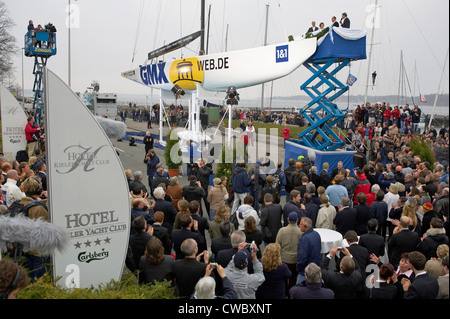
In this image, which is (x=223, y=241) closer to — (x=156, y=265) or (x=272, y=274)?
(x=272, y=274)

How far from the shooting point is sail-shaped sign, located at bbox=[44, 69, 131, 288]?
4.20 metres

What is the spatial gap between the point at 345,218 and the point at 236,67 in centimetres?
919

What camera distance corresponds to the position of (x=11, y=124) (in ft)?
38.9

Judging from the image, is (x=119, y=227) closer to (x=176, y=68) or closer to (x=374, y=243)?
→ (x=374, y=243)

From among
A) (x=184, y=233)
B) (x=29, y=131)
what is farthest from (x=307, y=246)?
(x=29, y=131)

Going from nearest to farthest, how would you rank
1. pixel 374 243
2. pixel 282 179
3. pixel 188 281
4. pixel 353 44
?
pixel 188 281 < pixel 374 243 < pixel 282 179 < pixel 353 44

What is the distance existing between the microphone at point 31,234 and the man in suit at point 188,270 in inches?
50.6

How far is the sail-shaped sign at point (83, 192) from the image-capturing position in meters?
4.20

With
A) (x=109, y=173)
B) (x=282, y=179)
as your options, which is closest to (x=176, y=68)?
(x=282, y=179)

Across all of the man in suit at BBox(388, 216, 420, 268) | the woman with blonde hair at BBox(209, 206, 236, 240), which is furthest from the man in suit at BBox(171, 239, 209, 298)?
the man in suit at BBox(388, 216, 420, 268)

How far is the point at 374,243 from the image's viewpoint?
5285mm

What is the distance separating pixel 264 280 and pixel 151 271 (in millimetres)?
1256

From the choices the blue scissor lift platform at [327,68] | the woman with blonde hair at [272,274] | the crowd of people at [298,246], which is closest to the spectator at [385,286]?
the crowd of people at [298,246]

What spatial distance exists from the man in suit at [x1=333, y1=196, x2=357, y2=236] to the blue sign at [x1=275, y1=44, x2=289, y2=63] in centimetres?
733
